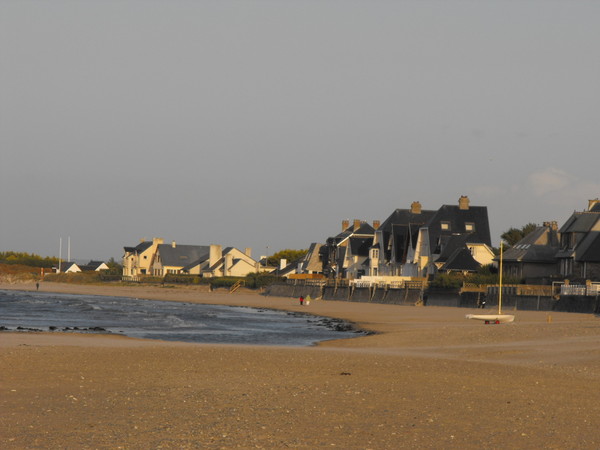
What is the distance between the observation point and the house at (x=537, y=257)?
70125 mm

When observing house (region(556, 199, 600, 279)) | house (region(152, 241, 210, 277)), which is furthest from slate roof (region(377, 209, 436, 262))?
house (region(152, 241, 210, 277))

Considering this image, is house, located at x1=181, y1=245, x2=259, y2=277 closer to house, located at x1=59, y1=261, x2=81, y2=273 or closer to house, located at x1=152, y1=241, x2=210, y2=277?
house, located at x1=152, y1=241, x2=210, y2=277

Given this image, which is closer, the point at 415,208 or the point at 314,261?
the point at 415,208

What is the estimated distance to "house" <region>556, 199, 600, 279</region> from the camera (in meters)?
62.4

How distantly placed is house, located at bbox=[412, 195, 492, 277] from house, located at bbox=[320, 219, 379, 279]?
1609cm

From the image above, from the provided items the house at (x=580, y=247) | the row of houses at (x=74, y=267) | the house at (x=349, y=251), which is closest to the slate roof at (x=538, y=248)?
the house at (x=580, y=247)

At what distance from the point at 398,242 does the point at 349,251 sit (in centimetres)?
1357

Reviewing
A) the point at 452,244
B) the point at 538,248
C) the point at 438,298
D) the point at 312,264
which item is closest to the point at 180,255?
the point at 312,264

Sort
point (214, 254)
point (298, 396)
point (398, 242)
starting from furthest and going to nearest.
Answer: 1. point (214, 254)
2. point (398, 242)
3. point (298, 396)

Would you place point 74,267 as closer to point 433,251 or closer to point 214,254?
point 214,254

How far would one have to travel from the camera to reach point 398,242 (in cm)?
9362

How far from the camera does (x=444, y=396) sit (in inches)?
654

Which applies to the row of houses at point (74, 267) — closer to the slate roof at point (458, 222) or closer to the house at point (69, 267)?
the house at point (69, 267)

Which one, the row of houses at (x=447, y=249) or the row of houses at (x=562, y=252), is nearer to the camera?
the row of houses at (x=562, y=252)
